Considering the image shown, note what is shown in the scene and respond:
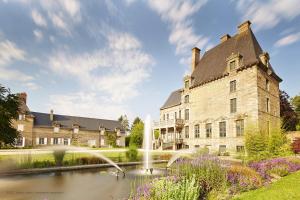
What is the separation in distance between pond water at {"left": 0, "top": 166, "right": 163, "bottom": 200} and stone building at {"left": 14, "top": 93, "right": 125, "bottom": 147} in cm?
3404

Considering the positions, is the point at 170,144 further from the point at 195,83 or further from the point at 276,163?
the point at 276,163

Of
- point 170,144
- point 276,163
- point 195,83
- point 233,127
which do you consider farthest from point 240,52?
point 276,163

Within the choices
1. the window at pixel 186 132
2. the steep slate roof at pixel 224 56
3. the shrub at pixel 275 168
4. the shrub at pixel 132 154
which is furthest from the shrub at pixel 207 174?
the window at pixel 186 132

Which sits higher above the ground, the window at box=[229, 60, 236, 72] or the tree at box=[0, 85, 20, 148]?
the window at box=[229, 60, 236, 72]

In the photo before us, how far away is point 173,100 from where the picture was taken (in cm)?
Answer: 4000

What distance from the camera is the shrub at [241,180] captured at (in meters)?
7.83

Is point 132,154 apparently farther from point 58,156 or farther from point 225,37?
point 225,37

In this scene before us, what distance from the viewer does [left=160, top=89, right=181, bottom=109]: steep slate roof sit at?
38131 mm

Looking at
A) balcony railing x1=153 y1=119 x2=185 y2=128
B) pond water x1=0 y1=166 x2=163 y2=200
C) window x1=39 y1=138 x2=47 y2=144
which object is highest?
balcony railing x1=153 y1=119 x2=185 y2=128

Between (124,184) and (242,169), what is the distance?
207 inches

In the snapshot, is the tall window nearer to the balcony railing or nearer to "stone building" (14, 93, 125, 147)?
the balcony railing

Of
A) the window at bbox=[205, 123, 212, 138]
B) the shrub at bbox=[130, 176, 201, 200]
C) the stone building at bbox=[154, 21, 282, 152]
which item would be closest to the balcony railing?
the stone building at bbox=[154, 21, 282, 152]

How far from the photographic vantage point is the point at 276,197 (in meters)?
6.66

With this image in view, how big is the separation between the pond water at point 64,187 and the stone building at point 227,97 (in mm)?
15585
